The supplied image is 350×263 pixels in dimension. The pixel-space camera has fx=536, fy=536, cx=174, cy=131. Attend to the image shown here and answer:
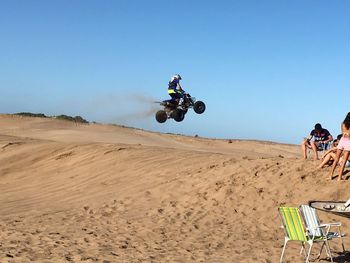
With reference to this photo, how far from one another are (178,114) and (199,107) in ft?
2.49

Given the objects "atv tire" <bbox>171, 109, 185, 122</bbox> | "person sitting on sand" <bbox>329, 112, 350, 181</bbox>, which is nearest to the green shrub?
"atv tire" <bbox>171, 109, 185, 122</bbox>

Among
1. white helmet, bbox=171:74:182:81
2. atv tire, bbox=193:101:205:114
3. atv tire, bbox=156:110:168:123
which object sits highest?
white helmet, bbox=171:74:182:81

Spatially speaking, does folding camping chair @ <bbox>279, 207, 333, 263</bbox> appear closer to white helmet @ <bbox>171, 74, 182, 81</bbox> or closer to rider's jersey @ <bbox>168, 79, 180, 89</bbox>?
white helmet @ <bbox>171, 74, 182, 81</bbox>

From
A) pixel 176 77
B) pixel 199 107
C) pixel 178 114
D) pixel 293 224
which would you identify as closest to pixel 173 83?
pixel 176 77

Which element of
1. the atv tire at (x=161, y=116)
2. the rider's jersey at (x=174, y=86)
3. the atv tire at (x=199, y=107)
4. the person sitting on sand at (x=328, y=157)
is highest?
the rider's jersey at (x=174, y=86)

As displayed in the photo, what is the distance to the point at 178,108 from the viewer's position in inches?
667

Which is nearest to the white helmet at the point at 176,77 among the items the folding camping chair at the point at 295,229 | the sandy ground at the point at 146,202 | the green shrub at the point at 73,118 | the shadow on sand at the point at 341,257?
the sandy ground at the point at 146,202

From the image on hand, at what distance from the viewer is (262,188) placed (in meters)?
12.0

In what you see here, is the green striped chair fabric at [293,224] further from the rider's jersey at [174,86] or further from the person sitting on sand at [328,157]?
the rider's jersey at [174,86]

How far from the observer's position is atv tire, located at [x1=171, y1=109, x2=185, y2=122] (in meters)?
16.9

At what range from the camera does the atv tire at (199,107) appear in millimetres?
17125

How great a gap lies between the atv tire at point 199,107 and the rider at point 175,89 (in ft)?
2.10

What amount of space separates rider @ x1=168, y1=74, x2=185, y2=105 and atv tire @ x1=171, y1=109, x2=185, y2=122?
0.39 m

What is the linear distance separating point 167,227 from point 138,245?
4.98 ft
